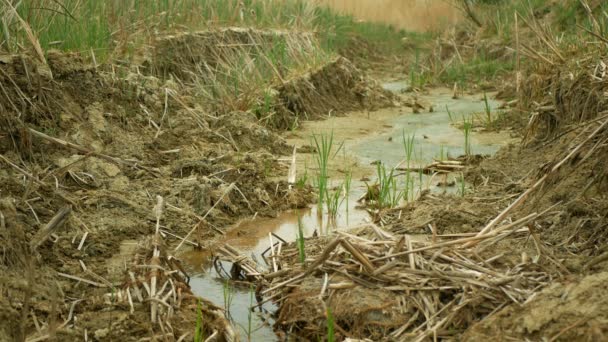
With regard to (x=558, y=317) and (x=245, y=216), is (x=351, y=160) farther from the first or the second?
(x=558, y=317)

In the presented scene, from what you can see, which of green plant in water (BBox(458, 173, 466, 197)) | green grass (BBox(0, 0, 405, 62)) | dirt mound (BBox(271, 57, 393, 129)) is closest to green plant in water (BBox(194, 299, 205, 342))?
green plant in water (BBox(458, 173, 466, 197))

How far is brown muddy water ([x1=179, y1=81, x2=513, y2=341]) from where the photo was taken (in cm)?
341

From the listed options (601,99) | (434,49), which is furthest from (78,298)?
(434,49)

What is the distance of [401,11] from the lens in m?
15.2

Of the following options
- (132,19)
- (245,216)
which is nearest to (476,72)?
(132,19)

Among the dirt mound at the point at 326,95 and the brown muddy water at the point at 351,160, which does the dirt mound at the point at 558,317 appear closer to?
the brown muddy water at the point at 351,160

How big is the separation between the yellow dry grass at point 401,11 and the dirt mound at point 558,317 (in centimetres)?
1243

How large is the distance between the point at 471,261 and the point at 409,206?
1109mm

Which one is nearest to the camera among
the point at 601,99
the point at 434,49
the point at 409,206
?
the point at 409,206

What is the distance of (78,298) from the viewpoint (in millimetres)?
3148

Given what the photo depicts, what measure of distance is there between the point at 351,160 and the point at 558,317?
352 cm

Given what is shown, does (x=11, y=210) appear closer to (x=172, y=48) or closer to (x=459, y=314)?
(x=459, y=314)

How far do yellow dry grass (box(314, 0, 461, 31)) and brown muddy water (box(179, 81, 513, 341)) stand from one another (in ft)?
15.7

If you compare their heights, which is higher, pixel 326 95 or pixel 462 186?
pixel 462 186
